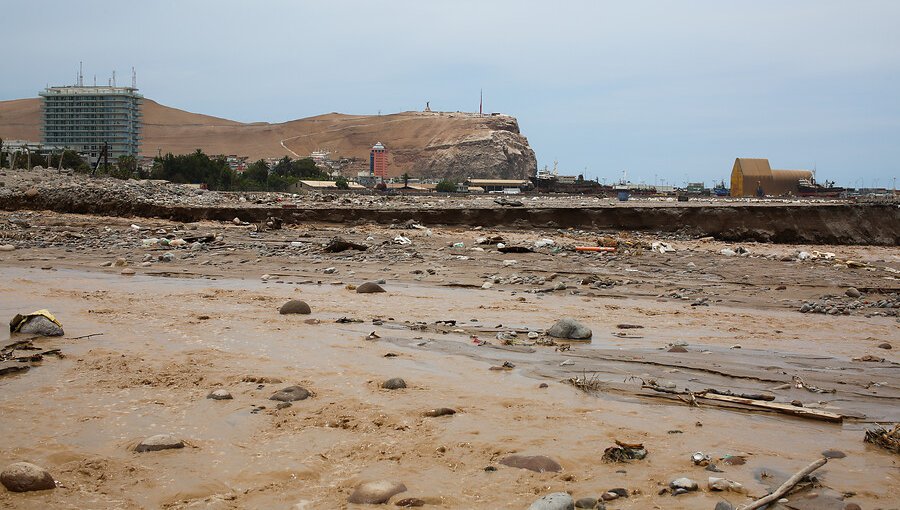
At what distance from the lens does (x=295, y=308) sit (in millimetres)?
7996

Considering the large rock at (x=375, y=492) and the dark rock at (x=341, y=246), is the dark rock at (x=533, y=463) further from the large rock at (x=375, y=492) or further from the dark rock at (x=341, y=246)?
the dark rock at (x=341, y=246)

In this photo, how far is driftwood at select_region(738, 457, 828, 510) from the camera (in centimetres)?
322

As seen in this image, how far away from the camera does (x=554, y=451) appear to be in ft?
13.0

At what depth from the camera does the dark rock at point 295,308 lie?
795 centimetres

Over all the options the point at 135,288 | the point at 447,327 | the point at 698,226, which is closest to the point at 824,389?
the point at 447,327

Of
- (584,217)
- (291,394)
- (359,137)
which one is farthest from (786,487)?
(359,137)

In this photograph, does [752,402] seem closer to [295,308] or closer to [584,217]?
[295,308]

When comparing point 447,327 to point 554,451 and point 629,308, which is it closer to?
point 629,308

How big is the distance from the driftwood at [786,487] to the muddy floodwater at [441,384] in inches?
2.8

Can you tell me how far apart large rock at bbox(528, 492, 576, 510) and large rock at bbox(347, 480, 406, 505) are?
614 mm

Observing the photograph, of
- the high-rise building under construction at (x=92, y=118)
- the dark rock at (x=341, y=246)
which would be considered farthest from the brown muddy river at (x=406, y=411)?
the high-rise building under construction at (x=92, y=118)

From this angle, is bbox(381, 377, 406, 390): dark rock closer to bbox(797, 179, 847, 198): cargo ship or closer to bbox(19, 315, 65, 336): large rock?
bbox(19, 315, 65, 336): large rock

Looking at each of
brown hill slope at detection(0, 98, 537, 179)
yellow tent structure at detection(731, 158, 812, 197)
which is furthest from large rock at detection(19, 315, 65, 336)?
brown hill slope at detection(0, 98, 537, 179)

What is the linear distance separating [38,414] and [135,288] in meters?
5.54
